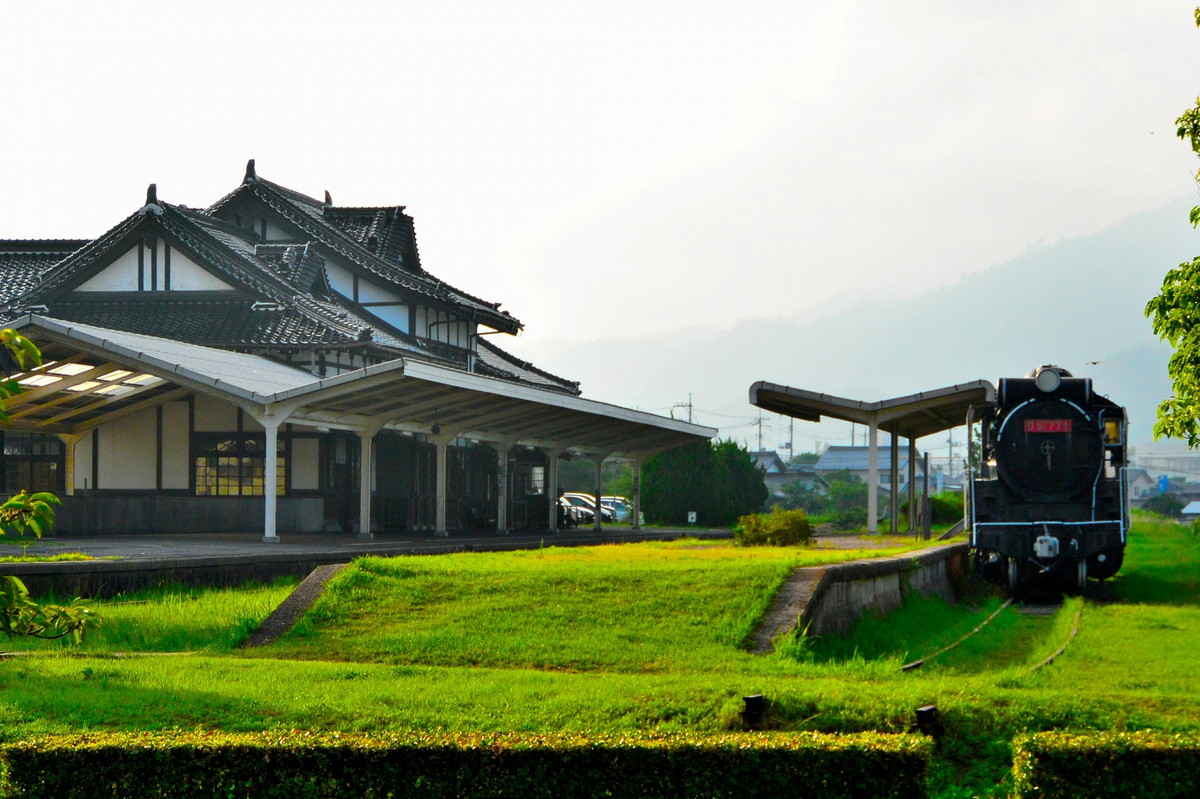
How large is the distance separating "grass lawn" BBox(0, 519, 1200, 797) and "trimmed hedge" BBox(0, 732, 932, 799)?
890 mm

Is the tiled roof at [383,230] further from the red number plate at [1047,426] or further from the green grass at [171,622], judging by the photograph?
the green grass at [171,622]

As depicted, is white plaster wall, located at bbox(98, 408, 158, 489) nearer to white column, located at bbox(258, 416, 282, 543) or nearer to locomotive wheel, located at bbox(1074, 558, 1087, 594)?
white column, located at bbox(258, 416, 282, 543)

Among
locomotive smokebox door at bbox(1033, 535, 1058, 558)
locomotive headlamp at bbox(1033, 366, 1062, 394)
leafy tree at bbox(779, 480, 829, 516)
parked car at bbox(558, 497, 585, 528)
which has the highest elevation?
locomotive headlamp at bbox(1033, 366, 1062, 394)

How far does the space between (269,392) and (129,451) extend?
7565 millimetres

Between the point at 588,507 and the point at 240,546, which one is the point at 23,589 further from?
the point at 588,507

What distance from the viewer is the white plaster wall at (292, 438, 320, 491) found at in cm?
2839

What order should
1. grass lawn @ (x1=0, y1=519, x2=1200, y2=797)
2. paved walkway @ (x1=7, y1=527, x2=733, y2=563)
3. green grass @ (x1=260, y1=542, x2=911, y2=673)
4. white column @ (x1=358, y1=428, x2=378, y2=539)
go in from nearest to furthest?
grass lawn @ (x1=0, y1=519, x2=1200, y2=797), green grass @ (x1=260, y1=542, x2=911, y2=673), paved walkway @ (x1=7, y1=527, x2=733, y2=563), white column @ (x1=358, y1=428, x2=378, y2=539)

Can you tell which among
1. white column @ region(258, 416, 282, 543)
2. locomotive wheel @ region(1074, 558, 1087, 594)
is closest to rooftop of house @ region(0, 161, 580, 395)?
white column @ region(258, 416, 282, 543)

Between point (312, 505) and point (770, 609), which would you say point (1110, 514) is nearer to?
point (770, 609)

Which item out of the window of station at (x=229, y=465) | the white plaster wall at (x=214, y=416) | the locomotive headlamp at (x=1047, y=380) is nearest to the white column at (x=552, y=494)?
the window of station at (x=229, y=465)

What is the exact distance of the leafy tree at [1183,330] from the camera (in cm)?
1551

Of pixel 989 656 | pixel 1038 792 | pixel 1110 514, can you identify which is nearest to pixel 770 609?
pixel 989 656

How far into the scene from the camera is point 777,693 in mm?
8102

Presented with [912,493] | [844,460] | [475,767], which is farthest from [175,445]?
[844,460]
